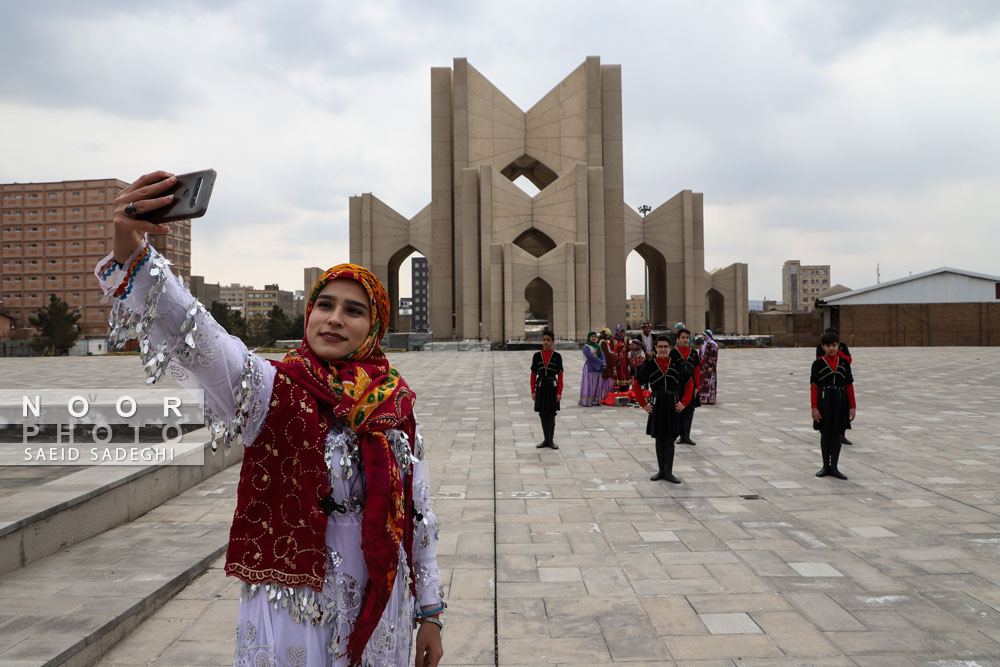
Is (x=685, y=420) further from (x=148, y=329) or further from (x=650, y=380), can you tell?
(x=148, y=329)

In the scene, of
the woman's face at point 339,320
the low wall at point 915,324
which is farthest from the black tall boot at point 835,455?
the low wall at point 915,324

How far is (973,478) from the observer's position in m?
5.97

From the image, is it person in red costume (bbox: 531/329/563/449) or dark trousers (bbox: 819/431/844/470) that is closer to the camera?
dark trousers (bbox: 819/431/844/470)

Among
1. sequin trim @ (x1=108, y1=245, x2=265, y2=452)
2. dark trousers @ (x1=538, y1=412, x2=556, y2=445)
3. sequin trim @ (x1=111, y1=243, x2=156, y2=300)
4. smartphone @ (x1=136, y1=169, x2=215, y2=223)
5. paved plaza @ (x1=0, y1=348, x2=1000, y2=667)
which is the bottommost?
paved plaza @ (x1=0, y1=348, x2=1000, y2=667)

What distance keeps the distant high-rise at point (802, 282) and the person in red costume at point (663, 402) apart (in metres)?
116

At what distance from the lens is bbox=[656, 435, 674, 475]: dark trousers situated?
591cm

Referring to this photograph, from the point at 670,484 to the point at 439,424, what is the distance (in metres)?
4.18

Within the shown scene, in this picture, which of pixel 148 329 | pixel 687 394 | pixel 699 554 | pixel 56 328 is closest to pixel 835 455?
pixel 687 394

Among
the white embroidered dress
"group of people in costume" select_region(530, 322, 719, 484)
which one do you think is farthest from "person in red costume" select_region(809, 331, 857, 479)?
the white embroidered dress

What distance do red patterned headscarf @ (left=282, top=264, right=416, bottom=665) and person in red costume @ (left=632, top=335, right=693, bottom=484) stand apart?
468 cm

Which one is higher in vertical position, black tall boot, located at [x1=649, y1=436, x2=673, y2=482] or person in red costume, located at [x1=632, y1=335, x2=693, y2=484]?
person in red costume, located at [x1=632, y1=335, x2=693, y2=484]

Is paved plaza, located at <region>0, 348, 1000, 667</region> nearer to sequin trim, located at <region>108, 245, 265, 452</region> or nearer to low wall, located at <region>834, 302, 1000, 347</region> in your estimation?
sequin trim, located at <region>108, 245, 265, 452</region>

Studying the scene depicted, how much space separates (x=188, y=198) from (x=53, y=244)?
67633 millimetres

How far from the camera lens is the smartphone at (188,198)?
1188 millimetres
